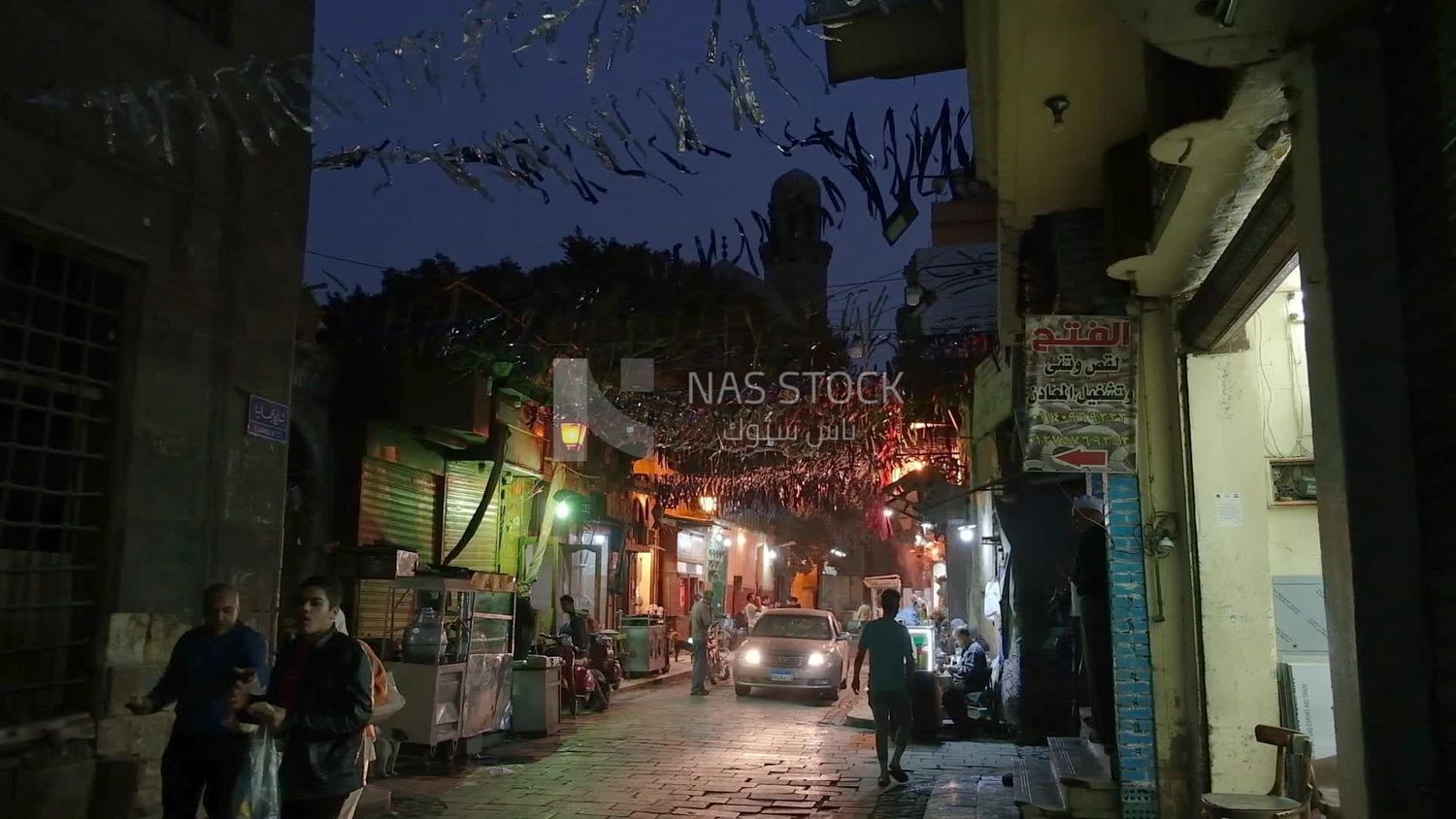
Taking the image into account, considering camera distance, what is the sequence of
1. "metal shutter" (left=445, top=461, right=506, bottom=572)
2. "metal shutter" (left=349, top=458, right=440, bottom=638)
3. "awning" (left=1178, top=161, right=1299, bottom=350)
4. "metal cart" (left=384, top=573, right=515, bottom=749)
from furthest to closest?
1. "metal shutter" (left=445, top=461, right=506, bottom=572)
2. "metal shutter" (left=349, top=458, right=440, bottom=638)
3. "metal cart" (left=384, top=573, right=515, bottom=749)
4. "awning" (left=1178, top=161, right=1299, bottom=350)

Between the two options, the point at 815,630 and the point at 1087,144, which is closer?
the point at 1087,144

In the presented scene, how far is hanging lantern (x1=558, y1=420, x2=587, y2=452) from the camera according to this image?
19562mm

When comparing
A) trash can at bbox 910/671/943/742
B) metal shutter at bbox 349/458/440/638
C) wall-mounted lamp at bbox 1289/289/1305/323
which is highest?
wall-mounted lamp at bbox 1289/289/1305/323

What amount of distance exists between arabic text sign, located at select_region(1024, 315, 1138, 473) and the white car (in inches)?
446

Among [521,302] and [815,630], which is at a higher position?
[521,302]

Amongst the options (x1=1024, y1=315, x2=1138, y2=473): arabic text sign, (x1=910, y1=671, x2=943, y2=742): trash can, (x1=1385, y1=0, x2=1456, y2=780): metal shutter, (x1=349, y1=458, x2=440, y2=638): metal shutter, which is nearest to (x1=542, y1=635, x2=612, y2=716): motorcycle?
(x1=349, y1=458, x2=440, y2=638): metal shutter

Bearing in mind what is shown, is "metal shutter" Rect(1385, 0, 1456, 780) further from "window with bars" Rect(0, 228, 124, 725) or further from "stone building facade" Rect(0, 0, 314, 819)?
"window with bars" Rect(0, 228, 124, 725)

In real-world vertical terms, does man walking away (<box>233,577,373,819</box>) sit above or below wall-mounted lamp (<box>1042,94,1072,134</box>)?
below

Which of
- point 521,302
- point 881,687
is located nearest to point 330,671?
point 881,687

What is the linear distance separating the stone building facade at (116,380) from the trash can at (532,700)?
5089mm

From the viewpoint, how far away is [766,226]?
909cm

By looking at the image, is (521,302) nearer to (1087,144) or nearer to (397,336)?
(397,336)

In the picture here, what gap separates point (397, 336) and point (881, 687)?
840 cm

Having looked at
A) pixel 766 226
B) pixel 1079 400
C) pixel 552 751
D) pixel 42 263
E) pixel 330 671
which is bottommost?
pixel 552 751
